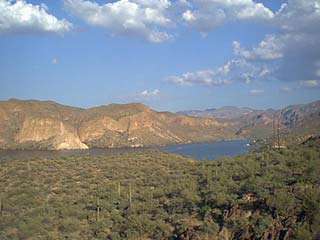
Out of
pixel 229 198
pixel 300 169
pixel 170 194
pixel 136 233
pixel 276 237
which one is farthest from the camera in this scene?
pixel 170 194

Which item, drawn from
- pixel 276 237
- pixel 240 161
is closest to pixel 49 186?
pixel 240 161

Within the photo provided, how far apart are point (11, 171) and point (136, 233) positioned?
3233 centimetres

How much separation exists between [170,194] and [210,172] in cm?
684

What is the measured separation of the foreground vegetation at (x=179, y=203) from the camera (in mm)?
32156

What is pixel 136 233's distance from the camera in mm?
34562

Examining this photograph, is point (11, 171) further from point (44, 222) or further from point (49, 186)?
point (44, 222)

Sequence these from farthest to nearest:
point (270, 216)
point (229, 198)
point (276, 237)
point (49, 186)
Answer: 1. point (49, 186)
2. point (229, 198)
3. point (270, 216)
4. point (276, 237)

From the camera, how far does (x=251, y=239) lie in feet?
102

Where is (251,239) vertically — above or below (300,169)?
below

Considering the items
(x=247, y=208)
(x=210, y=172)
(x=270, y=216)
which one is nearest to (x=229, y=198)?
(x=247, y=208)

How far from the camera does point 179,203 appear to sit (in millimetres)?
40719

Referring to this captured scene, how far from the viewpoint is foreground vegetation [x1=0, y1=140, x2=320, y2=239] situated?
32156mm

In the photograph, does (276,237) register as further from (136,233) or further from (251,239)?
(136,233)

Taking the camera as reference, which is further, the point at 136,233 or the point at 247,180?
the point at 247,180
